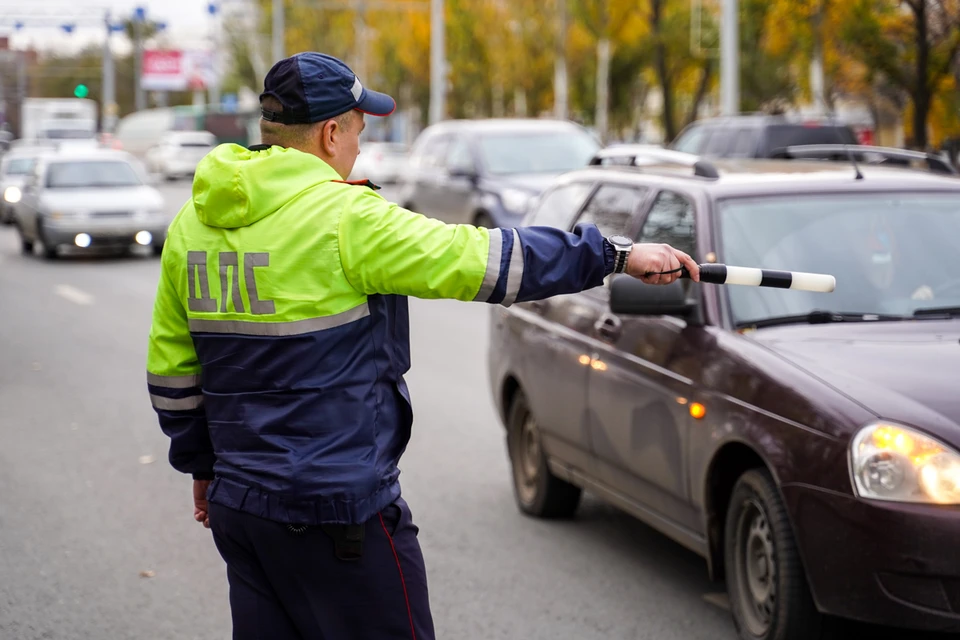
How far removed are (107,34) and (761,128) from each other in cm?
4639

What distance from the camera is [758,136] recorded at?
1853cm

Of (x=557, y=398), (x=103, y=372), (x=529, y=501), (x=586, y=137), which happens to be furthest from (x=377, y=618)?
(x=586, y=137)

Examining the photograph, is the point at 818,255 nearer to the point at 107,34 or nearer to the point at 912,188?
the point at 912,188

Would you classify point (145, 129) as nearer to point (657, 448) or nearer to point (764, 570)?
point (657, 448)

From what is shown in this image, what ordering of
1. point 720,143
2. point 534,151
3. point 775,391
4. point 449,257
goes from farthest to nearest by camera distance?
point 720,143 < point 534,151 < point 775,391 < point 449,257

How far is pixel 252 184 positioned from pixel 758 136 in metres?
16.2

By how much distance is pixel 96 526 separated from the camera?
6.77 metres

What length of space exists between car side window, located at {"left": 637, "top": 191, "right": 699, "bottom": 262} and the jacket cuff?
2.52 meters

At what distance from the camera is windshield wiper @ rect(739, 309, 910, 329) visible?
16.9 feet

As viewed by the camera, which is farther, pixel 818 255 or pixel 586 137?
pixel 586 137

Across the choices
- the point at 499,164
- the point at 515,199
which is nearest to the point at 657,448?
the point at 515,199

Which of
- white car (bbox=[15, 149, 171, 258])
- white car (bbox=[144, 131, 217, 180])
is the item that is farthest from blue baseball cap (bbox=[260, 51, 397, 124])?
white car (bbox=[144, 131, 217, 180])

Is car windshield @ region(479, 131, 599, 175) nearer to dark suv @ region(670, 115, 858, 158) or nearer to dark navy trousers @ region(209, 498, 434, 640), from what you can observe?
dark suv @ region(670, 115, 858, 158)

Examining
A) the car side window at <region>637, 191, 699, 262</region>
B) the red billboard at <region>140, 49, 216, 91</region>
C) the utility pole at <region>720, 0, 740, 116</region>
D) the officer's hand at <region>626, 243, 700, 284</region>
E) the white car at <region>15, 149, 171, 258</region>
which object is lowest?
the white car at <region>15, 149, 171, 258</region>
